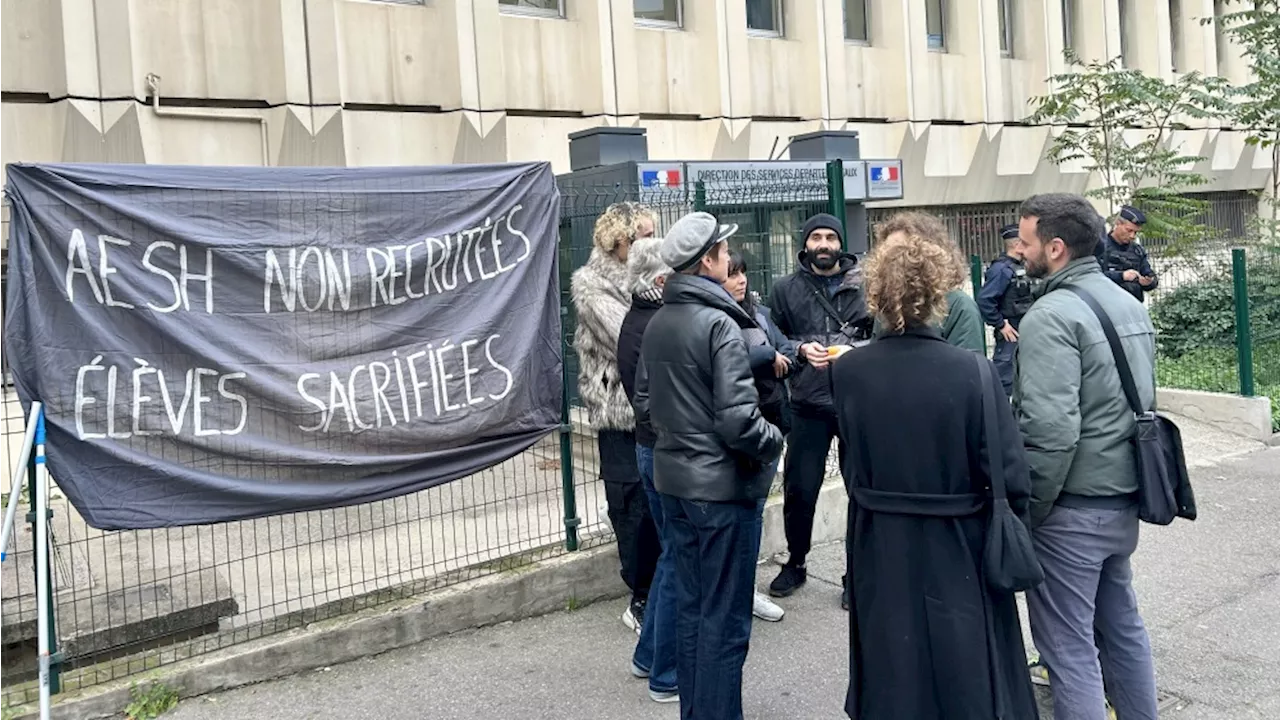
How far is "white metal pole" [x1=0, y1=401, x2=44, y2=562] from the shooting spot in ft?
12.7

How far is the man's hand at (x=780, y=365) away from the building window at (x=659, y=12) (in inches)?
452

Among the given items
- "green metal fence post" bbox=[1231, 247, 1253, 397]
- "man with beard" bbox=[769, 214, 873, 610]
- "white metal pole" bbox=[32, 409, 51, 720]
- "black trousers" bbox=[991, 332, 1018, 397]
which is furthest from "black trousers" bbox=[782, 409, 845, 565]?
"green metal fence post" bbox=[1231, 247, 1253, 397]

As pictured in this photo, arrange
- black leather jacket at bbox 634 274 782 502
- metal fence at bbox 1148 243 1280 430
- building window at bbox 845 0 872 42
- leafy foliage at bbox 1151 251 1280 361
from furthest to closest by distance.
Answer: building window at bbox 845 0 872 42 < leafy foliage at bbox 1151 251 1280 361 < metal fence at bbox 1148 243 1280 430 < black leather jacket at bbox 634 274 782 502

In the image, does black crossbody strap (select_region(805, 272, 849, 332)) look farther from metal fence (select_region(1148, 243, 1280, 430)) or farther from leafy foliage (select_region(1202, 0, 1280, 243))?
leafy foliage (select_region(1202, 0, 1280, 243))

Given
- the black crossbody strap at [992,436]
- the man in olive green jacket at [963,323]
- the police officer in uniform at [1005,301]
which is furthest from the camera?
the police officer in uniform at [1005,301]

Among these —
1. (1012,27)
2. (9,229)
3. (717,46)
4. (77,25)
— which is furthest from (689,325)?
(1012,27)

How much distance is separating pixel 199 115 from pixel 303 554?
649cm

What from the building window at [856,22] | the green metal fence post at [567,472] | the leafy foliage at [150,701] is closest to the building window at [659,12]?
the building window at [856,22]

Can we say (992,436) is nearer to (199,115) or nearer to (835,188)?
(835,188)

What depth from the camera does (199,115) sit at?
10.8 m

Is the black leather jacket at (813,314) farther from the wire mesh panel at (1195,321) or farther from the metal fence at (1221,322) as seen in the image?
the wire mesh panel at (1195,321)

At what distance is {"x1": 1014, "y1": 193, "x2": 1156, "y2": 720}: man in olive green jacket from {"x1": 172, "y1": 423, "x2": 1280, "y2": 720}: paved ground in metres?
0.79

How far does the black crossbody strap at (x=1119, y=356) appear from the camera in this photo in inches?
138

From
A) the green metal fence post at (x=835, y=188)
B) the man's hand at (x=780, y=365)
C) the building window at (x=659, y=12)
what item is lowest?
the man's hand at (x=780, y=365)
